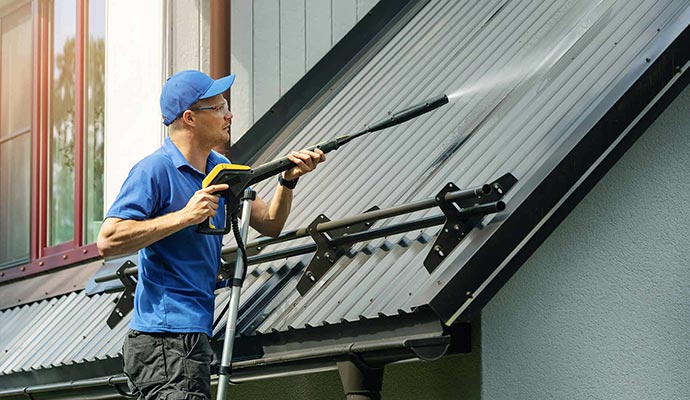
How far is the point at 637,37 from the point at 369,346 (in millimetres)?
1693

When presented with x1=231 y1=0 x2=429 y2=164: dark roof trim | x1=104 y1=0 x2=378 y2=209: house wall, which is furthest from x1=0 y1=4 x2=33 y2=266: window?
x1=231 y1=0 x2=429 y2=164: dark roof trim

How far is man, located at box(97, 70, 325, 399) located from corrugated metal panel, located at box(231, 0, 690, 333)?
58 centimetres

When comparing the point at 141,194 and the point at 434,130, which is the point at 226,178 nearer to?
the point at 141,194

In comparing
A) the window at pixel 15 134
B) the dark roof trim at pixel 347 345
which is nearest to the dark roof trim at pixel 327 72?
the dark roof trim at pixel 347 345

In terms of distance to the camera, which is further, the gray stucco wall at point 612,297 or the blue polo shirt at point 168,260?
the blue polo shirt at point 168,260

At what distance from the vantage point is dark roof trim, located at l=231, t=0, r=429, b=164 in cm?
875

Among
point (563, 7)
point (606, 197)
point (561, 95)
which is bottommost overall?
point (606, 197)

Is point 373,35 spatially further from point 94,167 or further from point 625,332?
point 625,332

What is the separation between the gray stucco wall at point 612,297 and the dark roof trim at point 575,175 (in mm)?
149

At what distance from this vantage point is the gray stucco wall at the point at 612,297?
565 centimetres

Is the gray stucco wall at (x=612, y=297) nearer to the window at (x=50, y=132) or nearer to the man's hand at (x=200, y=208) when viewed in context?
the man's hand at (x=200, y=208)

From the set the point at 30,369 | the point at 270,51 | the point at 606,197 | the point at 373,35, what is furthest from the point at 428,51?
the point at 30,369

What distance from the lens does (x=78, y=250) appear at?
10.1 m

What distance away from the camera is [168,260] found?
596 centimetres
